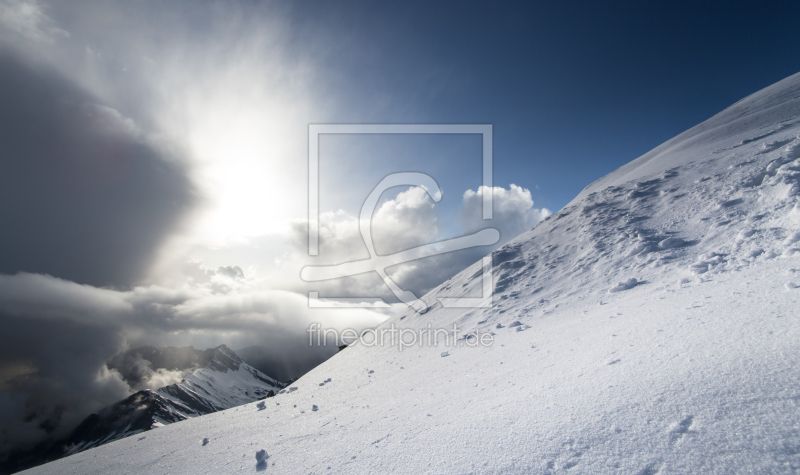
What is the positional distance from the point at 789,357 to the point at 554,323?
4.52 meters

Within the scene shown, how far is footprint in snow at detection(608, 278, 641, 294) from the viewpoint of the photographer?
7966 millimetres

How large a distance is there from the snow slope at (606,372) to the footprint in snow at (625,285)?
0.14ft

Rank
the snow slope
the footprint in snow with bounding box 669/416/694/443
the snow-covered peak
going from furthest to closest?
1. the snow-covered peak
2. the snow slope
3. the footprint in snow with bounding box 669/416/694/443

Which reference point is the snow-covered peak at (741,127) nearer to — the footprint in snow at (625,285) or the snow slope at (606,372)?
the snow slope at (606,372)

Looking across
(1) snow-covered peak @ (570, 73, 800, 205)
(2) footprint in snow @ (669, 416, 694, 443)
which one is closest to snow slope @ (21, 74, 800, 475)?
(2) footprint in snow @ (669, 416, 694, 443)

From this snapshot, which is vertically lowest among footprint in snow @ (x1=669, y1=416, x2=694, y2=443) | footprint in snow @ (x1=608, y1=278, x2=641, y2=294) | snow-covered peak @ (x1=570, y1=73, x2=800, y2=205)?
footprint in snow @ (x1=669, y1=416, x2=694, y2=443)

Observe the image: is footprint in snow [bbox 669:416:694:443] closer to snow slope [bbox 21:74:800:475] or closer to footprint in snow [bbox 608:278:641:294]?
snow slope [bbox 21:74:800:475]

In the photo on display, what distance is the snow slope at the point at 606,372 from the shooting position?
3.04m

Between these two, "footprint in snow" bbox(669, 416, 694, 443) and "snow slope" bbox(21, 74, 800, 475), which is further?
"snow slope" bbox(21, 74, 800, 475)

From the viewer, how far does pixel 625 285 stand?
26.6 feet

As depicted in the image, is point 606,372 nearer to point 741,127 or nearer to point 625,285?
point 625,285

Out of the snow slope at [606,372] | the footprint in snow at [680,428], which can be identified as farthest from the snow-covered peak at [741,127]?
the footprint in snow at [680,428]

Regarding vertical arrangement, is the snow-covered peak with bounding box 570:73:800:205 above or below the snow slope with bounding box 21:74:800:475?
above

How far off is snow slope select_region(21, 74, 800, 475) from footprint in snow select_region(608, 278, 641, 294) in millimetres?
44
